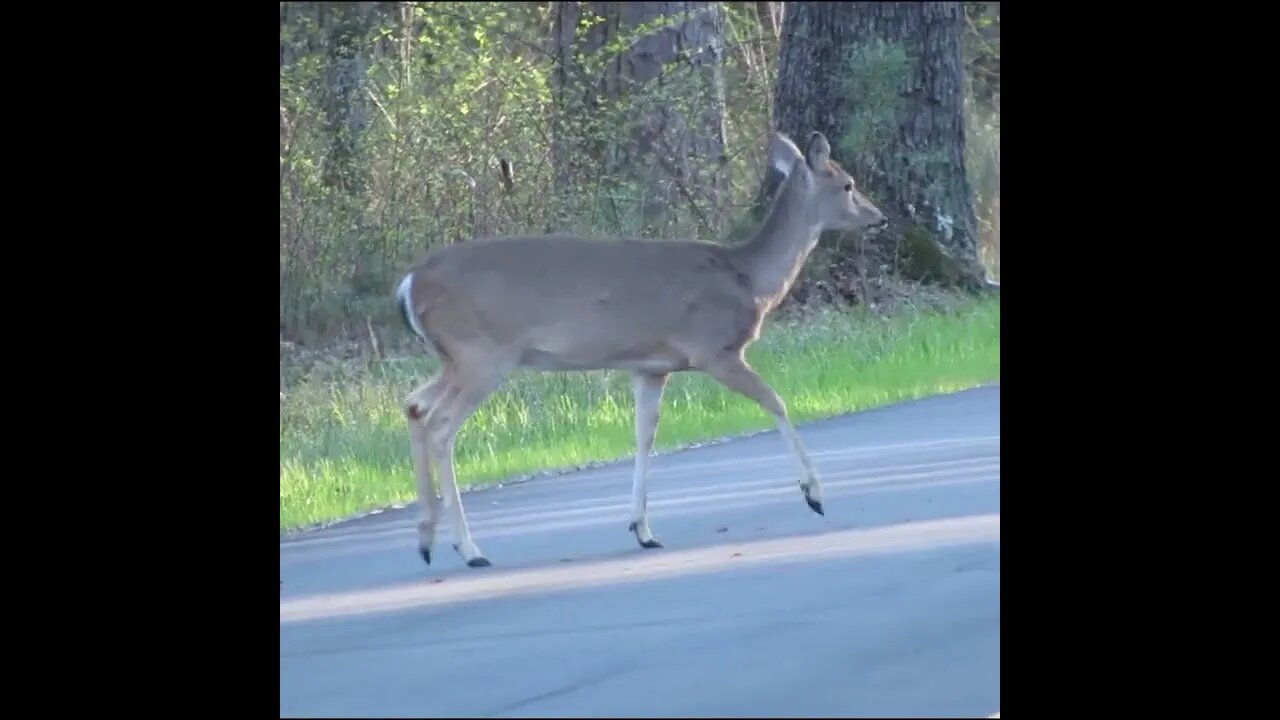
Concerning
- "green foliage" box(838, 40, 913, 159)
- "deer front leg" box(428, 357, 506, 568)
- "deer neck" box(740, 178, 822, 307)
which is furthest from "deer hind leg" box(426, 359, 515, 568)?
"green foliage" box(838, 40, 913, 159)

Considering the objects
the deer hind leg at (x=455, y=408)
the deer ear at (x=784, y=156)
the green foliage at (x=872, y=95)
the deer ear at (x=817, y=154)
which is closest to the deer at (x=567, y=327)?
the deer hind leg at (x=455, y=408)

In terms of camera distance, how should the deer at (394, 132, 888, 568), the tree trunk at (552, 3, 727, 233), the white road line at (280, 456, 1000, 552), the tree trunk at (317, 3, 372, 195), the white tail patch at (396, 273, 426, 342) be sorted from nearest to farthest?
1. the deer at (394, 132, 888, 568)
2. the white tail patch at (396, 273, 426, 342)
3. the white road line at (280, 456, 1000, 552)
4. the tree trunk at (317, 3, 372, 195)
5. the tree trunk at (552, 3, 727, 233)

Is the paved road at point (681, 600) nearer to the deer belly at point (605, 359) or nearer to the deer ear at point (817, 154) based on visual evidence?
the deer belly at point (605, 359)

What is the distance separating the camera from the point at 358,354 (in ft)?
67.4

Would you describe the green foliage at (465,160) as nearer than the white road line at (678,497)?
No

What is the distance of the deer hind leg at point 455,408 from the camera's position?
11844 mm

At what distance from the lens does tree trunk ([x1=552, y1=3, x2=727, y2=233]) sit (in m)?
22.4

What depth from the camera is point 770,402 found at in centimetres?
1249

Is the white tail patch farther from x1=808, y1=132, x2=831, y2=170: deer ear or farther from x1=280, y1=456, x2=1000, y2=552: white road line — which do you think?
x1=808, y1=132, x2=831, y2=170: deer ear

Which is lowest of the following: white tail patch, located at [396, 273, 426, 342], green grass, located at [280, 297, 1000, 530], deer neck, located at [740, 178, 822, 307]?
green grass, located at [280, 297, 1000, 530]

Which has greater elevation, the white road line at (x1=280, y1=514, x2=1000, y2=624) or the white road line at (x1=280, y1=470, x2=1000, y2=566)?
the white road line at (x1=280, y1=514, x2=1000, y2=624)
